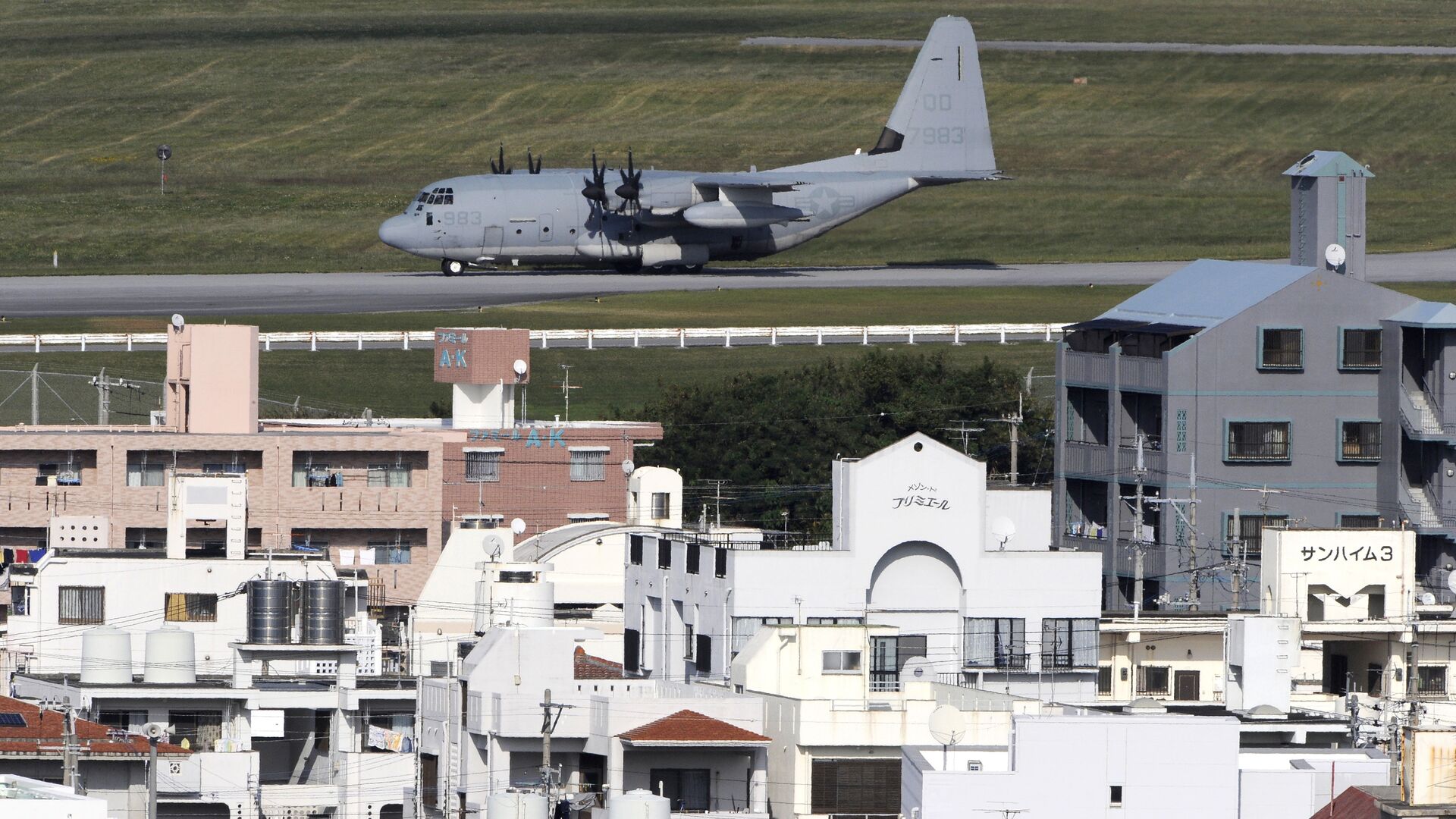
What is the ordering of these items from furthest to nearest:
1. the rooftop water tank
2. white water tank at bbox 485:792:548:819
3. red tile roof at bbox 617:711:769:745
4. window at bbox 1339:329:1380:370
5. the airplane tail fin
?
the airplane tail fin
window at bbox 1339:329:1380:370
the rooftop water tank
red tile roof at bbox 617:711:769:745
white water tank at bbox 485:792:548:819

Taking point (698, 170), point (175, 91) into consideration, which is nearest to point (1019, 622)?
point (698, 170)

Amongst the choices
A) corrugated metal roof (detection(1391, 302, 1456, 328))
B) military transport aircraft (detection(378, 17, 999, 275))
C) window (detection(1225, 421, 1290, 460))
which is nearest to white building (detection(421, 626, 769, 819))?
window (detection(1225, 421, 1290, 460))

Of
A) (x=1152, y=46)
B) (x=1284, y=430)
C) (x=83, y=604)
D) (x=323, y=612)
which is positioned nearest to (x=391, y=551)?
(x=83, y=604)

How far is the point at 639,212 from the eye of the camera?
107 metres

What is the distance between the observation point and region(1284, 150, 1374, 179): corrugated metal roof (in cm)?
7156

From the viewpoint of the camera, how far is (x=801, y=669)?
41.5m

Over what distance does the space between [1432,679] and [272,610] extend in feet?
68.3

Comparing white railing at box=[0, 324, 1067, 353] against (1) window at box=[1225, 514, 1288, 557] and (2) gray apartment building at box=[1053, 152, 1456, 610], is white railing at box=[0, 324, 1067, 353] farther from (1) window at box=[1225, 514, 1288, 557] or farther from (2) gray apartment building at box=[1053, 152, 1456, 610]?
(1) window at box=[1225, 514, 1288, 557]

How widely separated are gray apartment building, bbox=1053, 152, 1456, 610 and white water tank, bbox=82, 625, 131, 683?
912 inches

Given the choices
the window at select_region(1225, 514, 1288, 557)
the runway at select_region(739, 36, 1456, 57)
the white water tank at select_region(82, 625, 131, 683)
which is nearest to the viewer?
the white water tank at select_region(82, 625, 131, 683)

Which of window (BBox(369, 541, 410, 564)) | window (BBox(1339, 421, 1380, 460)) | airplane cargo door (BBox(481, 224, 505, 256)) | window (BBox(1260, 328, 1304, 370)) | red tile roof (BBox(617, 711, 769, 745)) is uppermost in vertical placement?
airplane cargo door (BBox(481, 224, 505, 256))

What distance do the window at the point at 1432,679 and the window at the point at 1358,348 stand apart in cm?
1256

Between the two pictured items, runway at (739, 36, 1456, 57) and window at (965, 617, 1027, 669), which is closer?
window at (965, 617, 1027, 669)

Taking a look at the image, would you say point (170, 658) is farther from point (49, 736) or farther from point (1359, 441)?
point (1359, 441)
